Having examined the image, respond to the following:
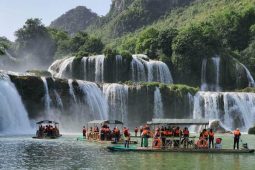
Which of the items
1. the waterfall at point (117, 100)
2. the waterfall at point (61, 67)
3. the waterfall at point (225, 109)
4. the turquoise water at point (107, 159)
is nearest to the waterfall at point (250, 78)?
the waterfall at point (225, 109)

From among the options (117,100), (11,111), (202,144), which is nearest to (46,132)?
(11,111)

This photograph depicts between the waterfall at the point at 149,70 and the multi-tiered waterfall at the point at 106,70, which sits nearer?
the multi-tiered waterfall at the point at 106,70

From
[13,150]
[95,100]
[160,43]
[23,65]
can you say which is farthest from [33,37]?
[13,150]

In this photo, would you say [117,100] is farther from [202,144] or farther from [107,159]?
[107,159]

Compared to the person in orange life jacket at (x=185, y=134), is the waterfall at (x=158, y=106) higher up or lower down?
higher up

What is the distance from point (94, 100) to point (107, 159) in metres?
41.3

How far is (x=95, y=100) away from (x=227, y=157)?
40.1 m

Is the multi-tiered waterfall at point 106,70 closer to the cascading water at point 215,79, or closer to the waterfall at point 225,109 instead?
the cascading water at point 215,79

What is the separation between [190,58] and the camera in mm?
98125

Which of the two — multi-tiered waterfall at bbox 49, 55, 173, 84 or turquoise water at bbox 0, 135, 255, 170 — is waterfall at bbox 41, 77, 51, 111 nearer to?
multi-tiered waterfall at bbox 49, 55, 173, 84

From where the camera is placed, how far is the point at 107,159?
31125 mm

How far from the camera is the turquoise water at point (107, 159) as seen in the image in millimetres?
27906

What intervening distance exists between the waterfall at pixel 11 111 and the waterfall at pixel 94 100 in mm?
9491

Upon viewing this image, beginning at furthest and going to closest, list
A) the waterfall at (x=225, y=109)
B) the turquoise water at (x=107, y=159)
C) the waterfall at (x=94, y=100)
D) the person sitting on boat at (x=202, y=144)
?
the waterfall at (x=225, y=109)
the waterfall at (x=94, y=100)
the person sitting on boat at (x=202, y=144)
the turquoise water at (x=107, y=159)
